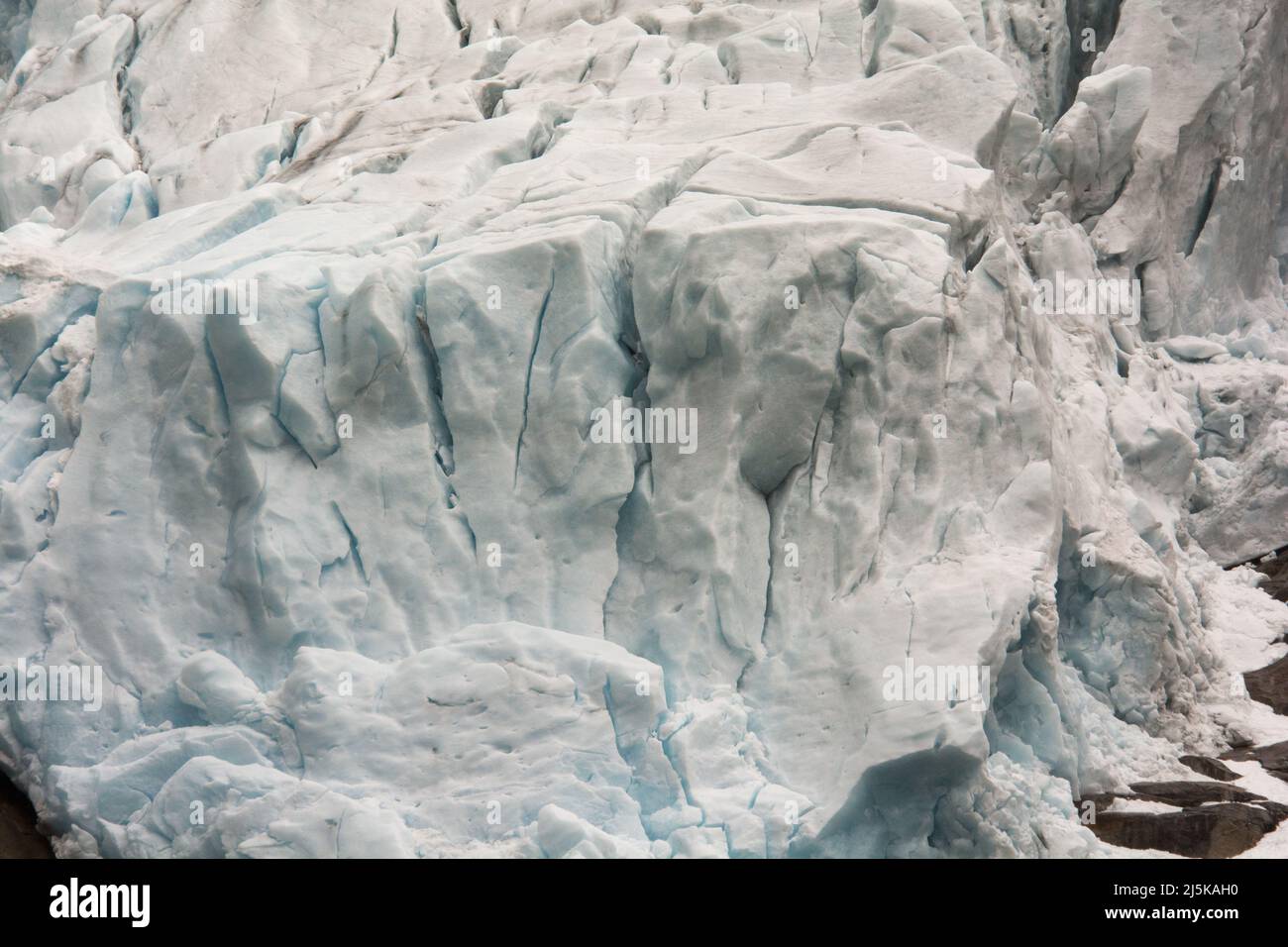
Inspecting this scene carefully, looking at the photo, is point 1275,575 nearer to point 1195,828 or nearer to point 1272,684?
point 1272,684

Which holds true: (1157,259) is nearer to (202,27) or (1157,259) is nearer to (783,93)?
(783,93)

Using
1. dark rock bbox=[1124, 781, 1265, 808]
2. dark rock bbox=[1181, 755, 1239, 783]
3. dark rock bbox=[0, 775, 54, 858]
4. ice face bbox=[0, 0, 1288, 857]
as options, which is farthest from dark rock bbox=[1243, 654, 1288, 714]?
dark rock bbox=[0, 775, 54, 858]

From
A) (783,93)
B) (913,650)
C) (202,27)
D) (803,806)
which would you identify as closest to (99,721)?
(803,806)

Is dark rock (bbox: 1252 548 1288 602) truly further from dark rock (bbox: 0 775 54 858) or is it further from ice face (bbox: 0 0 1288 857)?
dark rock (bbox: 0 775 54 858)

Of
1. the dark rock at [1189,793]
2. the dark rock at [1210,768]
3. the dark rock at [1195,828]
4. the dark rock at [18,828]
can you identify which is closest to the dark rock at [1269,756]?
the dark rock at [1210,768]

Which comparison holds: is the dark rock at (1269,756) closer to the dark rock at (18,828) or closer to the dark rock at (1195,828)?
the dark rock at (1195,828)

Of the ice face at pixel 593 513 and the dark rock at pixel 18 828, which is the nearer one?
the ice face at pixel 593 513
